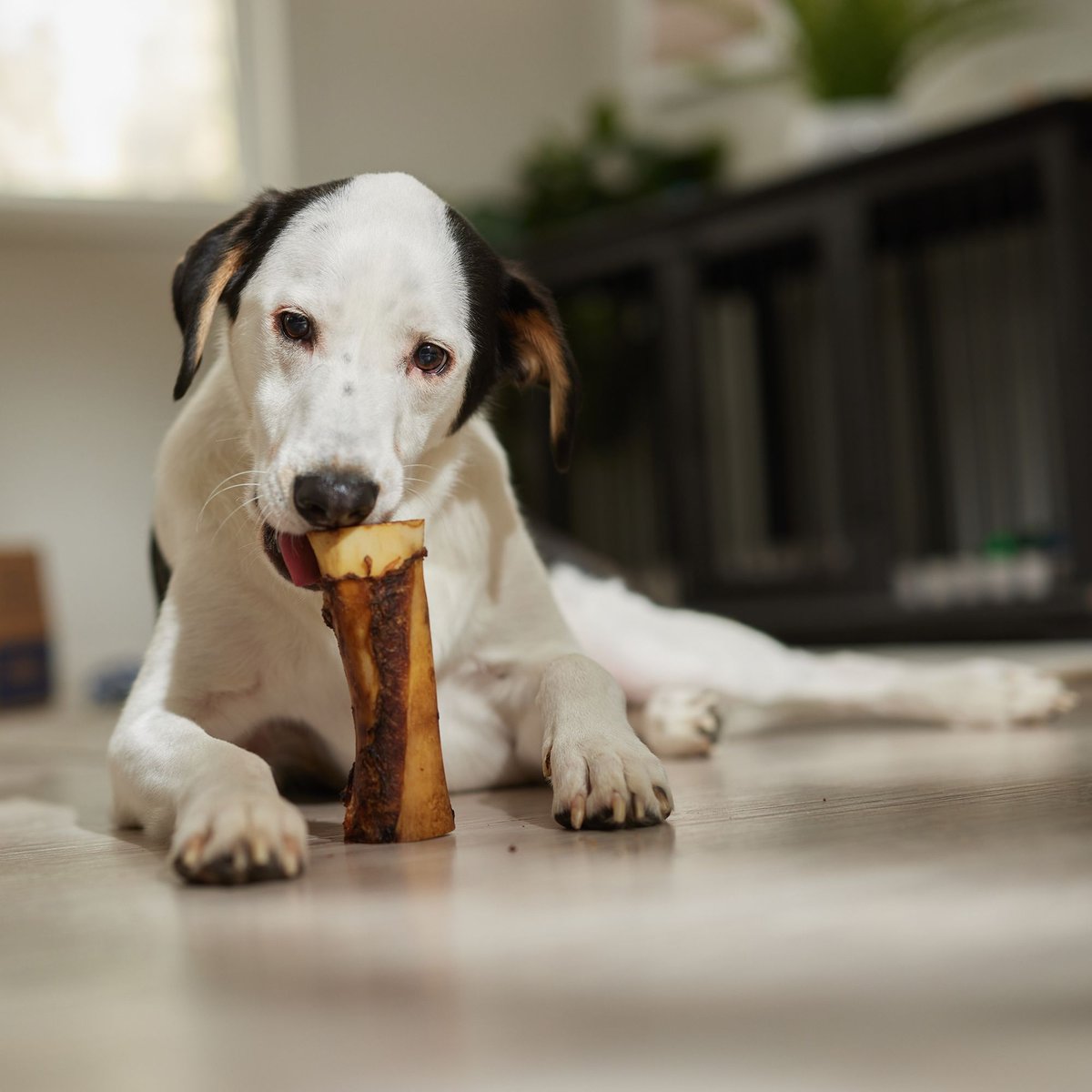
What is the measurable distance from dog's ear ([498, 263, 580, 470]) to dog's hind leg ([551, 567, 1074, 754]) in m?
0.54

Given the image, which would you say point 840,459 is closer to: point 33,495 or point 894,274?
point 894,274

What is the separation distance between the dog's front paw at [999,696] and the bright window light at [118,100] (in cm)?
444

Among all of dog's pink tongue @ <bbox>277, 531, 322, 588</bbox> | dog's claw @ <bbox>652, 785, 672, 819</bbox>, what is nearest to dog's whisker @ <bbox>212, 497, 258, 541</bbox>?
dog's pink tongue @ <bbox>277, 531, 322, 588</bbox>

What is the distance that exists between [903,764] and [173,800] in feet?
3.08

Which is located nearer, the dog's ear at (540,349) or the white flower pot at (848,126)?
the dog's ear at (540,349)

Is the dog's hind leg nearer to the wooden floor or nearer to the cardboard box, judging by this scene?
the wooden floor

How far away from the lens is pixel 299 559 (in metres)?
1.43

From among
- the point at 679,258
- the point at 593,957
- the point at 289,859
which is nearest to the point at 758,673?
the point at 289,859

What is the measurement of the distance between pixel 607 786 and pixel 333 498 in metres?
0.39

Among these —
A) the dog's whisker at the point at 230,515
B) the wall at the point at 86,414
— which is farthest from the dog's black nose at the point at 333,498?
the wall at the point at 86,414

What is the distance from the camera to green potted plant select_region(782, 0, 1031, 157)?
4.70 meters

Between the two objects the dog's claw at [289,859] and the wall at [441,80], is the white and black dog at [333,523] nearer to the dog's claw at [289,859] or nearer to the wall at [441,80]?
the dog's claw at [289,859]

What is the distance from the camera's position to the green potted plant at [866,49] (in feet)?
15.4

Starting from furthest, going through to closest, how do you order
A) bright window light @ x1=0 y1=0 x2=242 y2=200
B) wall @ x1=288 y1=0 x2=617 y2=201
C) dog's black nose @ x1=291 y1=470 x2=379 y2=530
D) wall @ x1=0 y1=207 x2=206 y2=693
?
wall @ x1=288 y1=0 x2=617 y2=201 → wall @ x1=0 y1=207 x2=206 y2=693 → bright window light @ x1=0 y1=0 x2=242 y2=200 → dog's black nose @ x1=291 y1=470 x2=379 y2=530
